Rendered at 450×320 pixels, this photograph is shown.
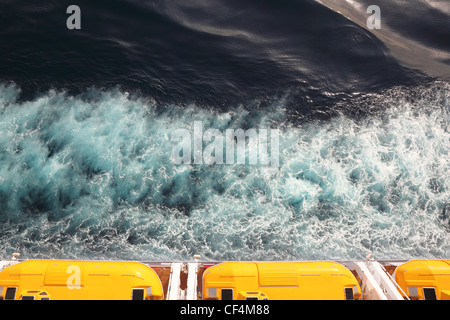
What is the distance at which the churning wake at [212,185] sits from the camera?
89.5 feet

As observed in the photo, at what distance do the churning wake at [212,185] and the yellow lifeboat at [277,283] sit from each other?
5675 millimetres

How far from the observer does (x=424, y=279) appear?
22.0 metres

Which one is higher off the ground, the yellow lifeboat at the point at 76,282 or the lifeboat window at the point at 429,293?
the yellow lifeboat at the point at 76,282

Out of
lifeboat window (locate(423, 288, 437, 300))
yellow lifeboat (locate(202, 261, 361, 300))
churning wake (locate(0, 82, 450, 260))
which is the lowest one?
lifeboat window (locate(423, 288, 437, 300))

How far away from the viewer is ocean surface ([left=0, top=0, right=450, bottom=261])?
27.7 m

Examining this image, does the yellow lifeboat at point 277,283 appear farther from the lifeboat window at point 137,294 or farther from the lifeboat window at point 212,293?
the lifeboat window at point 137,294

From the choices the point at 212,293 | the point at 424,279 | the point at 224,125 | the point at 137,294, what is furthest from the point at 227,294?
the point at 224,125

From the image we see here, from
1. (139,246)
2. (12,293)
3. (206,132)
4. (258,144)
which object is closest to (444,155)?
(258,144)

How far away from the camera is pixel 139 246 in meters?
26.8

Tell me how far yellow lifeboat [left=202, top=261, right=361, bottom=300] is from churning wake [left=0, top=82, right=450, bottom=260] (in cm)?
568

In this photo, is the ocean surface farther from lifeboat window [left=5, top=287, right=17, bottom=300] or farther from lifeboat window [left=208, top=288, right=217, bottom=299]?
lifeboat window [left=5, top=287, right=17, bottom=300]

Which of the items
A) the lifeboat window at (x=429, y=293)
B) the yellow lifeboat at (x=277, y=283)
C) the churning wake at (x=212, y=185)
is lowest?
the lifeboat window at (x=429, y=293)

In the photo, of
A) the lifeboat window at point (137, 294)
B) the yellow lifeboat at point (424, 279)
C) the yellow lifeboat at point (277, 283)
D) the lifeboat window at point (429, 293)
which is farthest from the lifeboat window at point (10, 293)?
the lifeboat window at point (429, 293)

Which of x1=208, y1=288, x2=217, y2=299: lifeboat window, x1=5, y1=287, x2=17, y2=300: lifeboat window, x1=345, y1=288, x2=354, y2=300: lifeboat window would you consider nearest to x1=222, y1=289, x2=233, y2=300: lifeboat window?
x1=208, y1=288, x2=217, y2=299: lifeboat window
